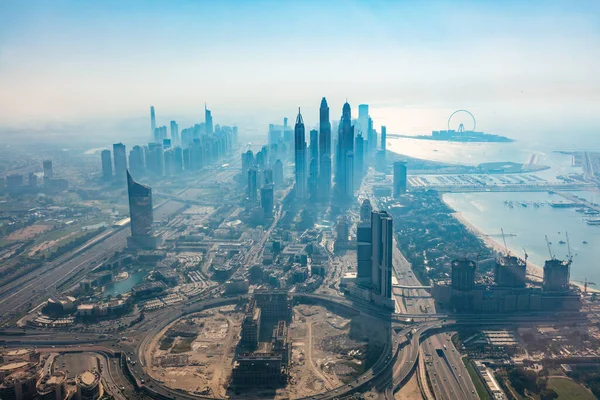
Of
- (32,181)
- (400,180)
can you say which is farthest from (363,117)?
(32,181)

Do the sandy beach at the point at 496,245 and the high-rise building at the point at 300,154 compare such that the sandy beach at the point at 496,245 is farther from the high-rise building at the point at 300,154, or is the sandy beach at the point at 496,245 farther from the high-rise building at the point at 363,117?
the high-rise building at the point at 363,117

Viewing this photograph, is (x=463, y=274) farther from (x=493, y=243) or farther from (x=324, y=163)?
(x=324, y=163)

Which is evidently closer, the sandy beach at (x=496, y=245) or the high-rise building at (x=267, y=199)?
the sandy beach at (x=496, y=245)

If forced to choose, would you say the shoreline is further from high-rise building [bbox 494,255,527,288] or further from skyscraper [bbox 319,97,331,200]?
skyscraper [bbox 319,97,331,200]

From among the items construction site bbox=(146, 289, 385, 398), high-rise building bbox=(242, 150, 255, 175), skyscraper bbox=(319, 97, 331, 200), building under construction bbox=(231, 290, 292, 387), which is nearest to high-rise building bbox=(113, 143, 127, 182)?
high-rise building bbox=(242, 150, 255, 175)

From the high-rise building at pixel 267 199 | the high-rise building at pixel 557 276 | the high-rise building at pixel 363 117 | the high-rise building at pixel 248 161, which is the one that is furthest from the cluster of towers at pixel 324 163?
the high-rise building at pixel 363 117

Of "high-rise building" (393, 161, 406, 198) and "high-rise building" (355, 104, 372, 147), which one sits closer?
"high-rise building" (393, 161, 406, 198)

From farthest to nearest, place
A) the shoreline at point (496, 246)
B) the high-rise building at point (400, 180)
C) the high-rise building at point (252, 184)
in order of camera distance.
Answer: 1. the high-rise building at point (400, 180)
2. the high-rise building at point (252, 184)
3. the shoreline at point (496, 246)
